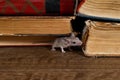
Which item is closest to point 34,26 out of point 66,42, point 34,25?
point 34,25

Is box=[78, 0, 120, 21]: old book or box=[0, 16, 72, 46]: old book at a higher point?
box=[78, 0, 120, 21]: old book

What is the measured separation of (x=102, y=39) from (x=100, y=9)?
0.08m

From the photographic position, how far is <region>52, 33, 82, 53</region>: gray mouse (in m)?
0.73

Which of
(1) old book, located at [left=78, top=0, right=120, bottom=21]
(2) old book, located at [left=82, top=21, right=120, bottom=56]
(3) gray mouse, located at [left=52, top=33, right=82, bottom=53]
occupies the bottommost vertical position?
(3) gray mouse, located at [left=52, top=33, right=82, bottom=53]

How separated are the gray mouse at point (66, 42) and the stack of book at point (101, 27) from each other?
0.18 feet

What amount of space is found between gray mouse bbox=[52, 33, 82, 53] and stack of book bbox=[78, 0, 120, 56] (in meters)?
0.05

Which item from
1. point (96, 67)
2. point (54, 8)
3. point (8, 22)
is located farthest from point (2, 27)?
point (96, 67)

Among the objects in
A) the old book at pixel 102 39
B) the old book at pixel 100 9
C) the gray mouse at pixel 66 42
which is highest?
the old book at pixel 100 9

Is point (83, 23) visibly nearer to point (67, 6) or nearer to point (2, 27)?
point (67, 6)

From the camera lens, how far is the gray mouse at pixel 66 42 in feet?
2.41

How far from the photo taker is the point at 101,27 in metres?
0.68

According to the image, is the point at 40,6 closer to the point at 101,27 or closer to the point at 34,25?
the point at 34,25

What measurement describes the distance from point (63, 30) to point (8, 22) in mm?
156

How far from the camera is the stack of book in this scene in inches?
26.6
